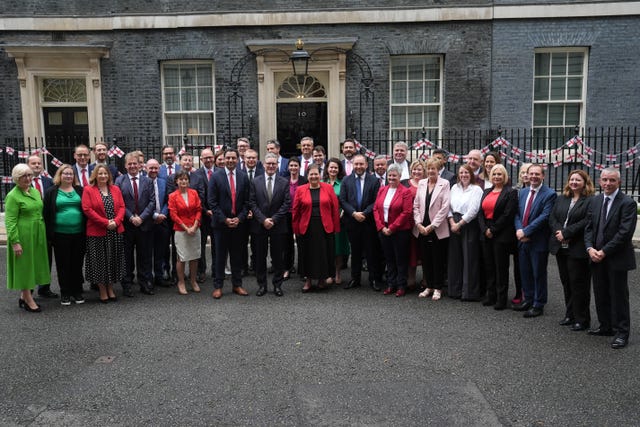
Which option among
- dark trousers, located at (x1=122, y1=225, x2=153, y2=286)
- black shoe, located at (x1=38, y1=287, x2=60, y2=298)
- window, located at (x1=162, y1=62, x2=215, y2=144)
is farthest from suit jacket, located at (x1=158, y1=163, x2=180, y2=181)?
window, located at (x1=162, y1=62, x2=215, y2=144)

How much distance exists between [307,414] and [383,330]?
Answer: 215 centimetres

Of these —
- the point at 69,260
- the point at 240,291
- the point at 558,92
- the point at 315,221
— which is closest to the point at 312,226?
the point at 315,221

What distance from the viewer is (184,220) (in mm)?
8102

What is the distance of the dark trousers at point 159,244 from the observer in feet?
27.4

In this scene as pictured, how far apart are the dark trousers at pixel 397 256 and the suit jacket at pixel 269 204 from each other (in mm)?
1333

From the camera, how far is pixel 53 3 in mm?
15242

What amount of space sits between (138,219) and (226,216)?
1161 mm

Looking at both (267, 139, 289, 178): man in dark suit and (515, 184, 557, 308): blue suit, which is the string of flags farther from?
(515, 184, 557, 308): blue suit

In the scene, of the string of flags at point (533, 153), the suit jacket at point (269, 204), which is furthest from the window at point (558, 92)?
the suit jacket at point (269, 204)

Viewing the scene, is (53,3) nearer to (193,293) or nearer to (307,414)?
(193,293)

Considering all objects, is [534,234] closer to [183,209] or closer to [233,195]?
[233,195]

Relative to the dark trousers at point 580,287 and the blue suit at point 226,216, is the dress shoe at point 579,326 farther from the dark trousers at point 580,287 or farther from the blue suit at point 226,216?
the blue suit at point 226,216

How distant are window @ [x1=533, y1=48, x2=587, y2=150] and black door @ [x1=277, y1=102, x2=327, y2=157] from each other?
17.7 feet

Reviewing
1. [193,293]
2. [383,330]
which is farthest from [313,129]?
[383,330]
